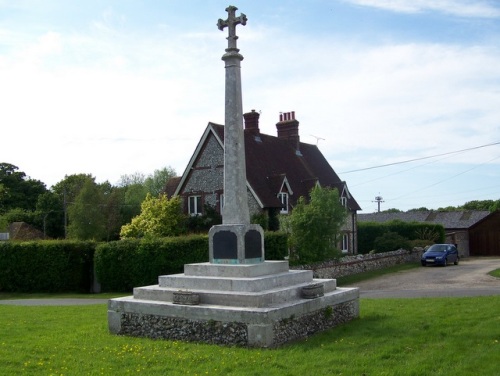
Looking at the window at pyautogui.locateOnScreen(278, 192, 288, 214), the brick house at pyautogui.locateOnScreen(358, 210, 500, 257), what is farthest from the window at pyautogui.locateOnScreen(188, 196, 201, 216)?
the brick house at pyautogui.locateOnScreen(358, 210, 500, 257)

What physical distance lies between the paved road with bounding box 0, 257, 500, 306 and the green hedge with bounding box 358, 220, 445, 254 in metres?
17.9

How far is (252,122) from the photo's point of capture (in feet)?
136

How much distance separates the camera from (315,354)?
33.8 feet

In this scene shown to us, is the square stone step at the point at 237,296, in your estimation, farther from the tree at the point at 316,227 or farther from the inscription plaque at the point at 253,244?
the tree at the point at 316,227

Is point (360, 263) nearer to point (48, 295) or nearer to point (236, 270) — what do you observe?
point (48, 295)

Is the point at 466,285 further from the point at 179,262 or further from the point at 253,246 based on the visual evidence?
the point at 253,246

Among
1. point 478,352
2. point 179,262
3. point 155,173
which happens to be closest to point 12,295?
point 179,262

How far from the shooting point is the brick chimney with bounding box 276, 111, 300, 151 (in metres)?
46.3

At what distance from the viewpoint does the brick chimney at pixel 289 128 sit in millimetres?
46281

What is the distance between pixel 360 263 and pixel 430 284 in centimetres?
711

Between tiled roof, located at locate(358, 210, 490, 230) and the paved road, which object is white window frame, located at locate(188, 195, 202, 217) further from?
tiled roof, located at locate(358, 210, 490, 230)

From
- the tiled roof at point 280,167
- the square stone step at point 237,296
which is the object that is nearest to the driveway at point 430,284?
the square stone step at point 237,296

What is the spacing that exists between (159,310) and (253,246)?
2.75 meters

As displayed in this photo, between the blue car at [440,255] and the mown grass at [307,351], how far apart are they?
23764mm
